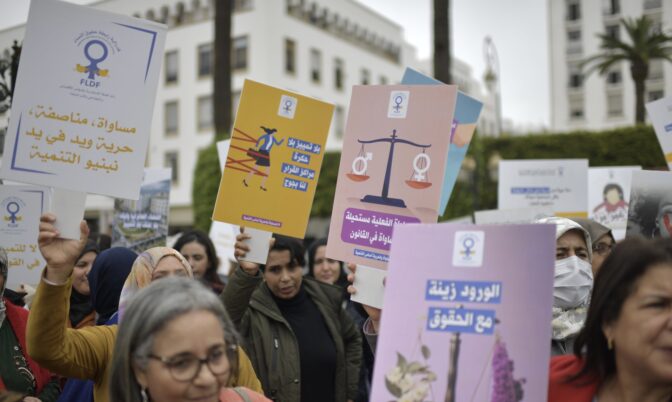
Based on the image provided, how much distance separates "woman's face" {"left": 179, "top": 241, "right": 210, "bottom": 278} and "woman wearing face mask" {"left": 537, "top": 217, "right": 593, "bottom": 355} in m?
2.72

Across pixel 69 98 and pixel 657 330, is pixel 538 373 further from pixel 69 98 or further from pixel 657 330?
pixel 69 98

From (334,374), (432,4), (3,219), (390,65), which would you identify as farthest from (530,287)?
(390,65)

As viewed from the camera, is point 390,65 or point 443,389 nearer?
point 443,389

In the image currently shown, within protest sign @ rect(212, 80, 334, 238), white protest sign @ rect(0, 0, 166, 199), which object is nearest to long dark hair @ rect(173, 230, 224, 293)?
protest sign @ rect(212, 80, 334, 238)

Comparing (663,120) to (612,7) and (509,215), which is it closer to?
(509,215)

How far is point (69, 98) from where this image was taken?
3.15 meters

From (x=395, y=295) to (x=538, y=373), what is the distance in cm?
44

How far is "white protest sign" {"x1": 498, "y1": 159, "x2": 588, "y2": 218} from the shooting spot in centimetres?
668

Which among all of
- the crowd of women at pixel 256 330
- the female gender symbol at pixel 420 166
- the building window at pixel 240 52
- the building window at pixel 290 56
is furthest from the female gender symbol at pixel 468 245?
the building window at pixel 290 56

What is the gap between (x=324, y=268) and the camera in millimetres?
6062

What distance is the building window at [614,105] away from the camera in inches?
1822

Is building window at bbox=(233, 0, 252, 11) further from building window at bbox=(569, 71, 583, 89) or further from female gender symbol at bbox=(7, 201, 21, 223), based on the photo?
female gender symbol at bbox=(7, 201, 21, 223)

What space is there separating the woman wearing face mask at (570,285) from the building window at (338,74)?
34760 mm

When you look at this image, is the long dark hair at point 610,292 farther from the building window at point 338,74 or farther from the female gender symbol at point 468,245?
the building window at point 338,74
